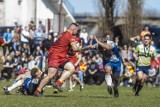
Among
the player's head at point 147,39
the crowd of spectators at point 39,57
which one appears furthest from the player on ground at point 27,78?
the crowd of spectators at point 39,57

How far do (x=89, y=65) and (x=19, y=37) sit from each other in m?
4.63

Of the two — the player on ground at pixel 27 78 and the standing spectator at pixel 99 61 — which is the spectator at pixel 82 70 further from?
the player on ground at pixel 27 78

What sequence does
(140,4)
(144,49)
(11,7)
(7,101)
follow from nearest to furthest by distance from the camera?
(7,101) < (144,49) < (140,4) < (11,7)

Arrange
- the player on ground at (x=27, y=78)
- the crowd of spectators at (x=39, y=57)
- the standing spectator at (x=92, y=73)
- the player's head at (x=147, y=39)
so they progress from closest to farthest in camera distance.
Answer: the player on ground at (x=27, y=78), the player's head at (x=147, y=39), the crowd of spectators at (x=39, y=57), the standing spectator at (x=92, y=73)

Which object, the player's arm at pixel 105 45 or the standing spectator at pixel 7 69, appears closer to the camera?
the player's arm at pixel 105 45

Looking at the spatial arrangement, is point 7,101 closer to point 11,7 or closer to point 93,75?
point 93,75

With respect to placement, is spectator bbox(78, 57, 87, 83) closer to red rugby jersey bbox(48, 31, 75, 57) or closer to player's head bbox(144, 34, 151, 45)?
player's head bbox(144, 34, 151, 45)

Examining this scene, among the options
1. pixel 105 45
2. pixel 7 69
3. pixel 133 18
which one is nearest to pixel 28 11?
pixel 133 18

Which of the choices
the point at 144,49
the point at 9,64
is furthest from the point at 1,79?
the point at 144,49

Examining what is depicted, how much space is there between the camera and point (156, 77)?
33.2m

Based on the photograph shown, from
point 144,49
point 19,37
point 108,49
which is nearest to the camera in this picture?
point 108,49

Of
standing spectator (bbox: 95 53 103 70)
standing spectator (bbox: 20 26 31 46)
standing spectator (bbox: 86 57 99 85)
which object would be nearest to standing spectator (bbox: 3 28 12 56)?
standing spectator (bbox: 20 26 31 46)

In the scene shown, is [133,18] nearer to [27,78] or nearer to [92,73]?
[92,73]

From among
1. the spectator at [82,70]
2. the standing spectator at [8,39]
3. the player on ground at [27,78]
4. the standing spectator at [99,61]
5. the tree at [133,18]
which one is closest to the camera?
the player on ground at [27,78]
